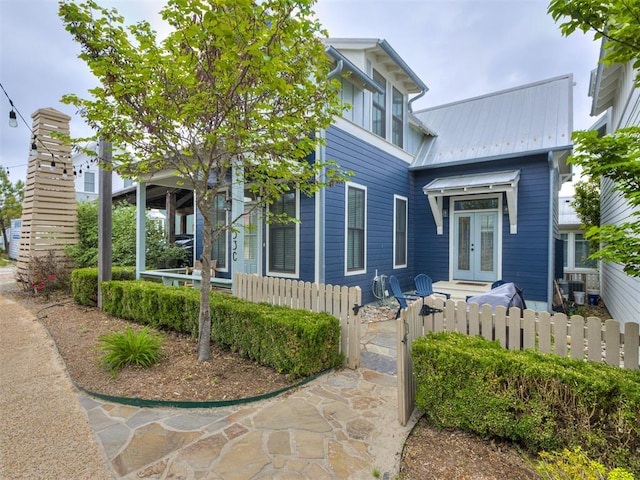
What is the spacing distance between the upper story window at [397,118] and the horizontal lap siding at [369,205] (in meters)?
0.65

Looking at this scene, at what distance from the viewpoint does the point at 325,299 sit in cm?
401

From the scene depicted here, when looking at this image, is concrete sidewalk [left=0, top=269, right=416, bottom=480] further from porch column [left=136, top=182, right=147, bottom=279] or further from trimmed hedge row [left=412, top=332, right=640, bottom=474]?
porch column [left=136, top=182, right=147, bottom=279]

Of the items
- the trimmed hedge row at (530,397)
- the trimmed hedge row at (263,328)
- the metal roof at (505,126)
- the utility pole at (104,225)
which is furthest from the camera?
the metal roof at (505,126)

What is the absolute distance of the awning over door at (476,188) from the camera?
7363 mm

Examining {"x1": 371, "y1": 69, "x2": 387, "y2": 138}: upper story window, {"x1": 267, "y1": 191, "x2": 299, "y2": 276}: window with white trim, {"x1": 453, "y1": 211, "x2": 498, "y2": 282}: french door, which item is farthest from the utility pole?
{"x1": 453, "y1": 211, "x2": 498, "y2": 282}: french door

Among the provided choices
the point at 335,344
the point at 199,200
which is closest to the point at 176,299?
the point at 199,200

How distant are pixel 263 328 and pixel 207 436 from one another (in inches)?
51.6

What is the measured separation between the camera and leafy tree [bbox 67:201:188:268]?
846cm

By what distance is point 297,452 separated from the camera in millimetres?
2281

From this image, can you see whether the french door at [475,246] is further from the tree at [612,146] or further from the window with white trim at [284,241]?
the tree at [612,146]

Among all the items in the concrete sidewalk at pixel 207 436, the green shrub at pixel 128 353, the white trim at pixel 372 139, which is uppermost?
the white trim at pixel 372 139

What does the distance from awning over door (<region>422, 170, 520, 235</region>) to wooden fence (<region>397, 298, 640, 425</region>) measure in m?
5.41

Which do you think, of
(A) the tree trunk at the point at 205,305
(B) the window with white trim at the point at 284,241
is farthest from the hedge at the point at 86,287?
(A) the tree trunk at the point at 205,305

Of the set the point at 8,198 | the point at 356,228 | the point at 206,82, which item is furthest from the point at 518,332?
the point at 8,198
